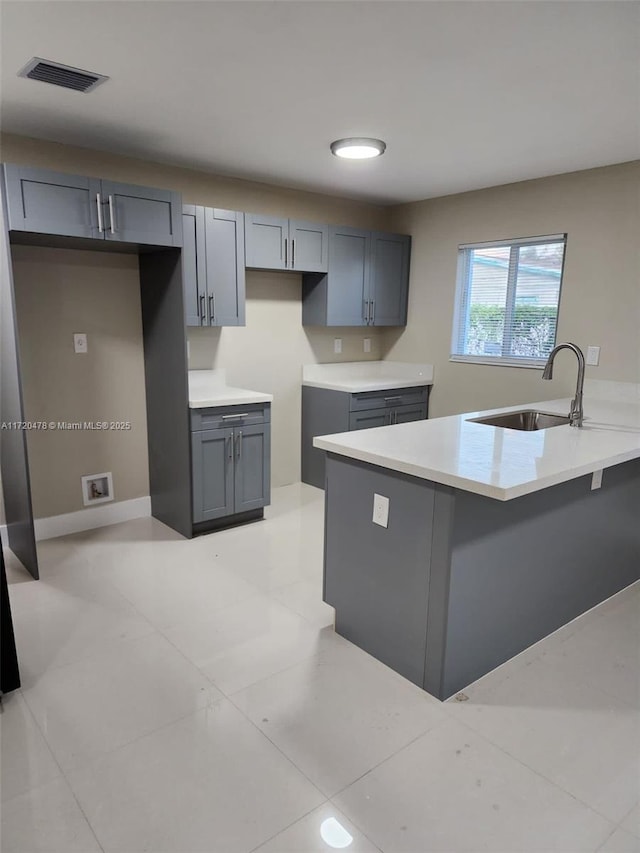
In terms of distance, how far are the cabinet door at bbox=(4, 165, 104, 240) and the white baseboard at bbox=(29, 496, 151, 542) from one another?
5.62 feet

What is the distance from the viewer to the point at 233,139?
9.84 ft

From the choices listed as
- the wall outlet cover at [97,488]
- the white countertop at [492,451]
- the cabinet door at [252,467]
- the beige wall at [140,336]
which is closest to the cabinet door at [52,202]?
the beige wall at [140,336]

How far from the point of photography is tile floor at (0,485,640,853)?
1528mm

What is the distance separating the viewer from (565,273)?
3.71 metres

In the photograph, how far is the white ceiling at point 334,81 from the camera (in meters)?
1.78

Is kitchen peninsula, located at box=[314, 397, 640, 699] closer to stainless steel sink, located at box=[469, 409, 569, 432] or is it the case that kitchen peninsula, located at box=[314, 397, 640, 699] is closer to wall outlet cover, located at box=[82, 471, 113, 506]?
stainless steel sink, located at box=[469, 409, 569, 432]

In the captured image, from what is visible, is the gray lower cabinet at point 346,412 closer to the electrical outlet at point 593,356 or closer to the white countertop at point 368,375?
the white countertop at point 368,375

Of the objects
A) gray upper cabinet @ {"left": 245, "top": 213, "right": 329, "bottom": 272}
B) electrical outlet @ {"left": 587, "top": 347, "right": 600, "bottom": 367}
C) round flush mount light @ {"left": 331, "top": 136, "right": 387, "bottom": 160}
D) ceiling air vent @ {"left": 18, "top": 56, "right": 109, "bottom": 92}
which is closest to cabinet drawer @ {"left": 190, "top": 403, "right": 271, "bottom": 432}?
gray upper cabinet @ {"left": 245, "top": 213, "right": 329, "bottom": 272}

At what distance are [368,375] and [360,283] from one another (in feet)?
2.90

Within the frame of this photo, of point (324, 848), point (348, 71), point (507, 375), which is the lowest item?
point (324, 848)

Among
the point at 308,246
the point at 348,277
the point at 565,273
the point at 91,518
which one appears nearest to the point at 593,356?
the point at 565,273

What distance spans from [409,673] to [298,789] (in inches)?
25.9

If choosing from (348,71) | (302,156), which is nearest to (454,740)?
(348,71)

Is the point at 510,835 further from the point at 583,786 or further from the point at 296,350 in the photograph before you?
the point at 296,350
